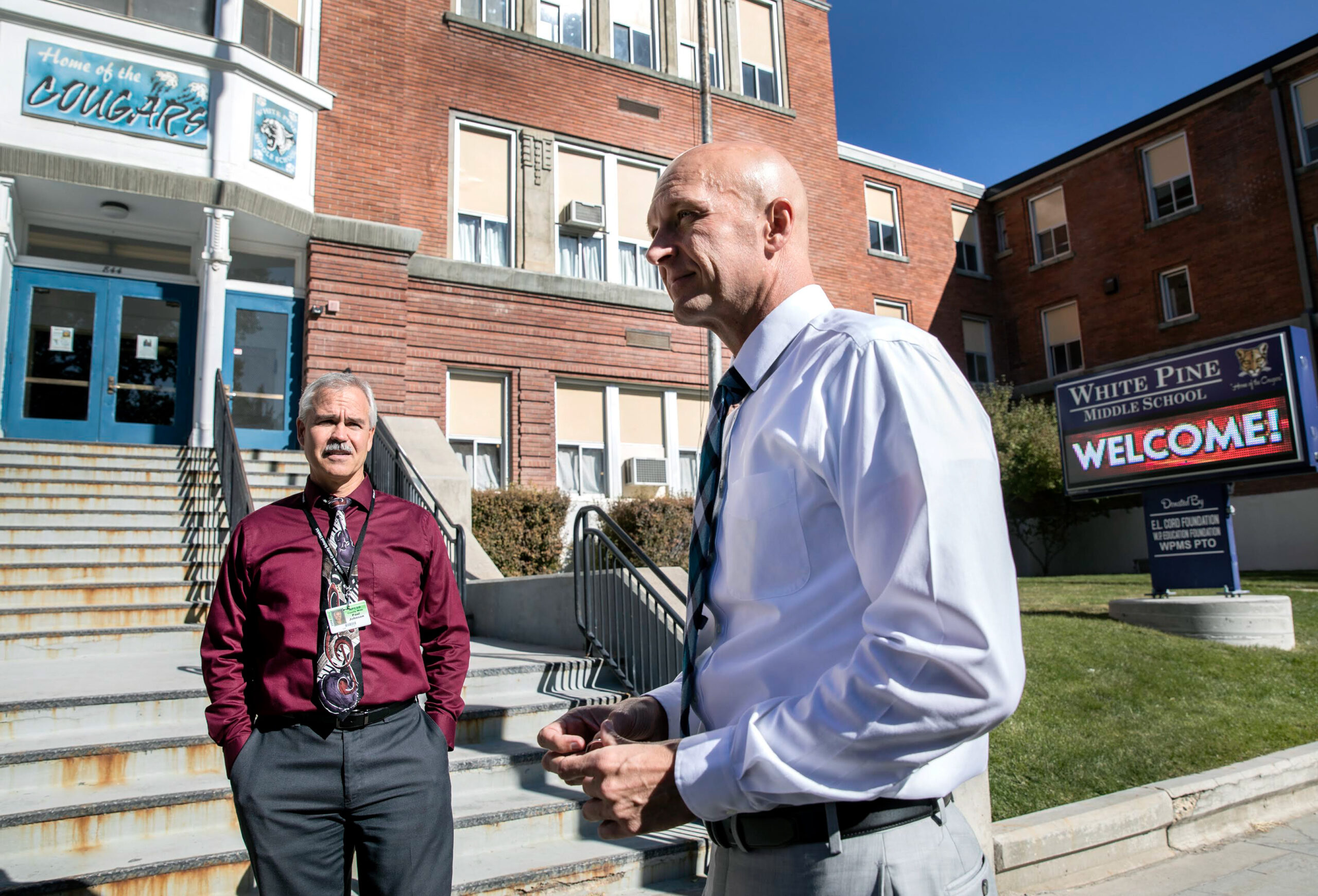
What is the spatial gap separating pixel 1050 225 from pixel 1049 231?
6.3 inches

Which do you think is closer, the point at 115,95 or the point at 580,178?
the point at 115,95

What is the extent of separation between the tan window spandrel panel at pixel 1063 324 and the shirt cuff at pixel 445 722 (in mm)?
23866

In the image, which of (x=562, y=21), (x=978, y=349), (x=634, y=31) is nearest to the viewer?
(x=562, y=21)

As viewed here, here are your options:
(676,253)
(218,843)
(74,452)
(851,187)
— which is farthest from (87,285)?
(851,187)

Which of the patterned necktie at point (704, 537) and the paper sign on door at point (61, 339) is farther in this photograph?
the paper sign on door at point (61, 339)

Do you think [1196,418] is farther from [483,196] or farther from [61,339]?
[61,339]

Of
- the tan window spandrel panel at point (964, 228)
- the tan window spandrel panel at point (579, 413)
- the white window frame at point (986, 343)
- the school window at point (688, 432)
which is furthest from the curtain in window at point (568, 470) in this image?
the tan window spandrel panel at point (964, 228)

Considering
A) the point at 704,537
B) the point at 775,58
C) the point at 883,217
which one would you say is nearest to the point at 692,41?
the point at 775,58

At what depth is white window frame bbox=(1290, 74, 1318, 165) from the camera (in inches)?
739

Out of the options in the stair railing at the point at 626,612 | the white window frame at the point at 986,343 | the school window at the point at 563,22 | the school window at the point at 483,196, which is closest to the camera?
the stair railing at the point at 626,612

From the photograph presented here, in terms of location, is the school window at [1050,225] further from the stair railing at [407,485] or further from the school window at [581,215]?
the stair railing at [407,485]

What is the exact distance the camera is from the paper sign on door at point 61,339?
1123 centimetres

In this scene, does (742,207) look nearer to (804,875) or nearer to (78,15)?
(804,875)

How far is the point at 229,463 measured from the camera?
880cm
